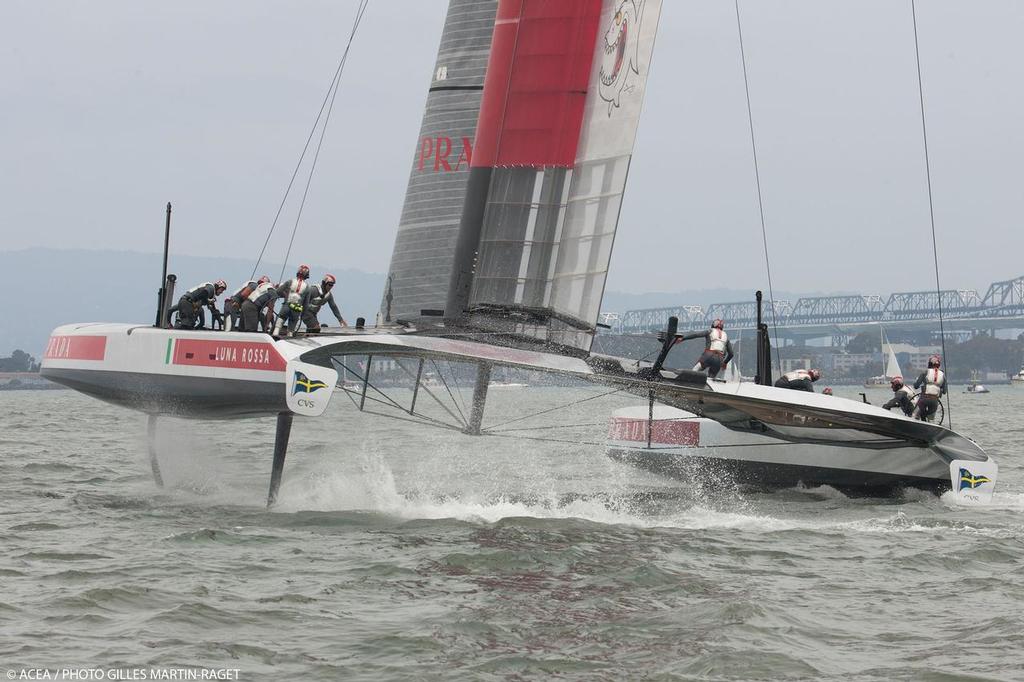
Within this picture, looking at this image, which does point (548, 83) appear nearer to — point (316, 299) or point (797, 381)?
point (316, 299)

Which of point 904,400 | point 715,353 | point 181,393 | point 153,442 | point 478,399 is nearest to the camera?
point 181,393

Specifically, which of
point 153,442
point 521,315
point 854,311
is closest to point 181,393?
point 153,442

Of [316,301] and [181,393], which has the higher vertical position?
[316,301]

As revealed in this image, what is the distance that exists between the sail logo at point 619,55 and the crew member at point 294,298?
250 centimetres

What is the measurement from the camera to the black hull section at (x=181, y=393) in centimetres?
845

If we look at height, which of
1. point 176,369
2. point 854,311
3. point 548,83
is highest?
point 854,311

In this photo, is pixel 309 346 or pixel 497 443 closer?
pixel 309 346

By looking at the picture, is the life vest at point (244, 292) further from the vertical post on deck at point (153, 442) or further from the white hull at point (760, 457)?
the white hull at point (760, 457)

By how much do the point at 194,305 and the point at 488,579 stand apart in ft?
13.4

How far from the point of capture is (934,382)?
10922 mm

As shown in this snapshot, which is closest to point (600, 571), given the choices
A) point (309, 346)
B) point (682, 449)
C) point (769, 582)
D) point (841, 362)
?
point (769, 582)

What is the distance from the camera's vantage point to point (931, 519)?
9.01 metres

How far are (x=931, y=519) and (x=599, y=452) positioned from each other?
7138 mm

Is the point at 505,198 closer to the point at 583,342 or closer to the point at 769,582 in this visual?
the point at 583,342
